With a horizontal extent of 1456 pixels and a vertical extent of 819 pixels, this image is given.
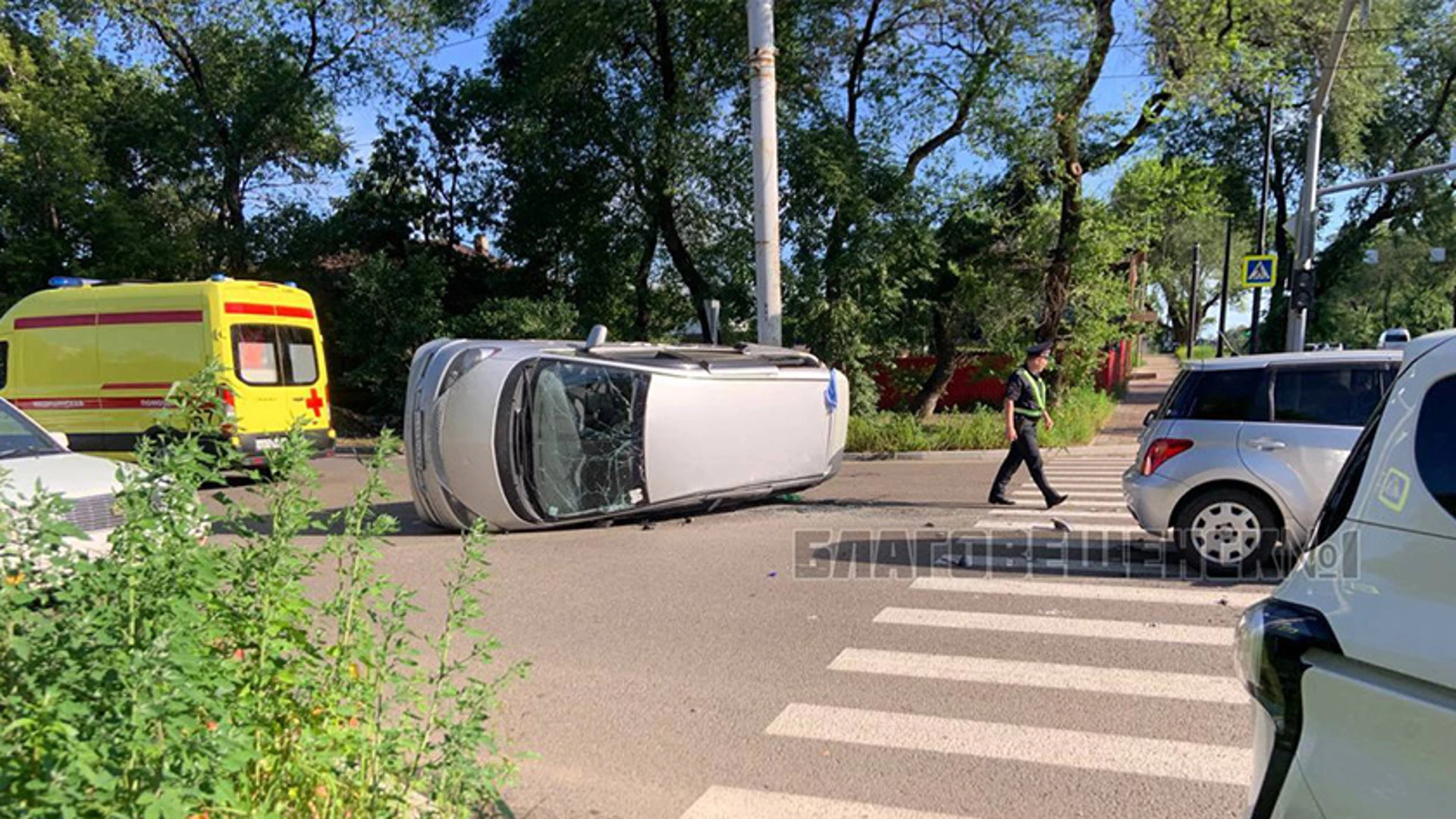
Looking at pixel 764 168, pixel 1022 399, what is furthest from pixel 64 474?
pixel 764 168

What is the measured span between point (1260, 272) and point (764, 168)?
12.7 metres

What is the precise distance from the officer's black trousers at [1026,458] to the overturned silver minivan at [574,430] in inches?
109

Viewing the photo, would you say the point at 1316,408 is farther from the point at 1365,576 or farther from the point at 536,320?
the point at 536,320

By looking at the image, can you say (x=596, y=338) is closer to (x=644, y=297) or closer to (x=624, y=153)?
(x=624, y=153)

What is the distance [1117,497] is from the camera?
1072 centimetres

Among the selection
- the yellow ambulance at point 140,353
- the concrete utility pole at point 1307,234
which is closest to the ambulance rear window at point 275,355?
the yellow ambulance at point 140,353

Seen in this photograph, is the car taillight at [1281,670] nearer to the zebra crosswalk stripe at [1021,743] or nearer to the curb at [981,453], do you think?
the zebra crosswalk stripe at [1021,743]

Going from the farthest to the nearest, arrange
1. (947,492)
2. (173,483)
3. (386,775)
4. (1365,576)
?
1. (947,492)
2. (386,775)
3. (173,483)
4. (1365,576)

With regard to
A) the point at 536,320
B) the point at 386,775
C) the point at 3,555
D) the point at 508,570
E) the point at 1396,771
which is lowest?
the point at 508,570

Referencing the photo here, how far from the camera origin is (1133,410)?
24500 mm

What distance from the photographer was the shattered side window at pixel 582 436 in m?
8.58

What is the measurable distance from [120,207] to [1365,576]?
2778 centimetres

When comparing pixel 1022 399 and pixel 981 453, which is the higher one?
pixel 1022 399

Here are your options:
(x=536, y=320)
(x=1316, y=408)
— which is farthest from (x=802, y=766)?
(x=536, y=320)
